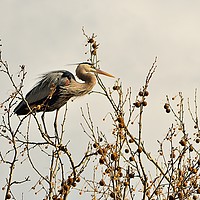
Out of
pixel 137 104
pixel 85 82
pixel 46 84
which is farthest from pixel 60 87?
pixel 137 104

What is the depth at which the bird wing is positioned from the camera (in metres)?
9.40

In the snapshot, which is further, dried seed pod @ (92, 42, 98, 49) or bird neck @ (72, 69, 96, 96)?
bird neck @ (72, 69, 96, 96)

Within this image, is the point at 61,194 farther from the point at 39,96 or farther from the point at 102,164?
the point at 39,96

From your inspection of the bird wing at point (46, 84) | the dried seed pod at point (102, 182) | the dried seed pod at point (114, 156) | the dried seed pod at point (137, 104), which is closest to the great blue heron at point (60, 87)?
the bird wing at point (46, 84)

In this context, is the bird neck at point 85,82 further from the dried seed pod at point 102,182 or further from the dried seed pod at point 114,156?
the dried seed pod at point 114,156

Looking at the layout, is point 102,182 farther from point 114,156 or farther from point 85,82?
point 85,82

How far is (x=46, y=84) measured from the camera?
954 cm

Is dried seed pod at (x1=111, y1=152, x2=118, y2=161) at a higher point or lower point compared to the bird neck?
lower

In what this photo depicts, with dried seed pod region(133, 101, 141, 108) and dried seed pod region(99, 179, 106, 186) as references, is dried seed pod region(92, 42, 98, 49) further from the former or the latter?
dried seed pod region(99, 179, 106, 186)

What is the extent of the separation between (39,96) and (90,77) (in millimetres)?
893

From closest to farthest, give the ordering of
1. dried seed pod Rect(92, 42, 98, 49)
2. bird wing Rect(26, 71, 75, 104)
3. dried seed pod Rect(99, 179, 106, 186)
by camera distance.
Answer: dried seed pod Rect(99, 179, 106, 186) < dried seed pod Rect(92, 42, 98, 49) < bird wing Rect(26, 71, 75, 104)

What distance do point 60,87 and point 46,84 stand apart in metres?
0.42

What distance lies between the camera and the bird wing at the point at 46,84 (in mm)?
9398

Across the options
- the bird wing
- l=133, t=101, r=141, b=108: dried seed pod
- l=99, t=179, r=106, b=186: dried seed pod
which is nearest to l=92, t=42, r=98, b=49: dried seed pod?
l=133, t=101, r=141, b=108: dried seed pod
